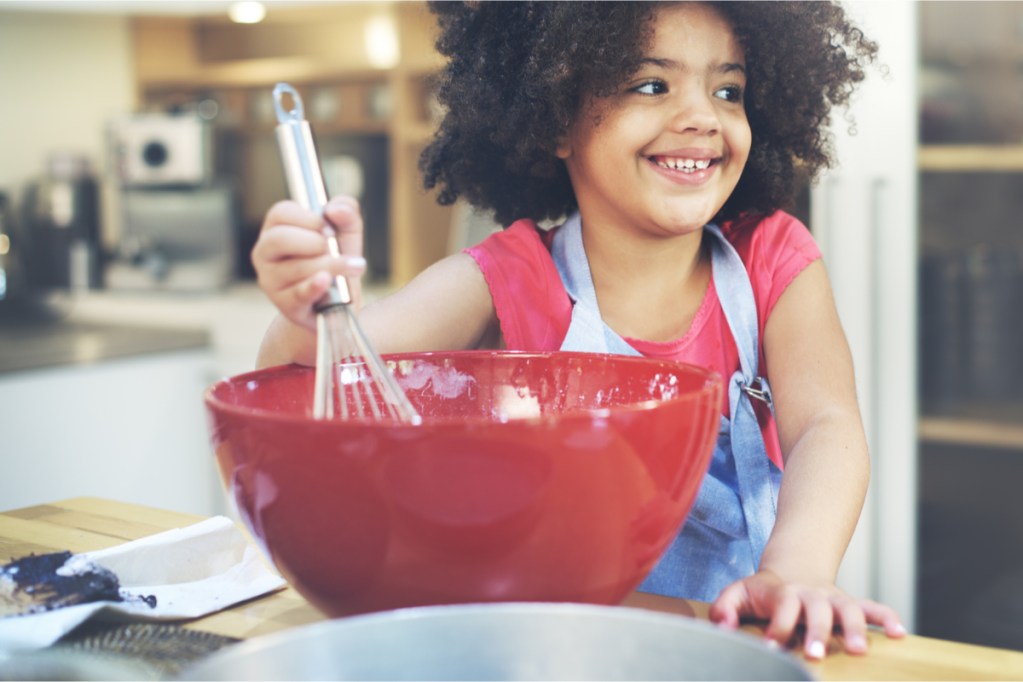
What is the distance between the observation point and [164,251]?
8.79 ft

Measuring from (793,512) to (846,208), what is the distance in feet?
3.61

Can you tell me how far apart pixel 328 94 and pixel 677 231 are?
7.50ft

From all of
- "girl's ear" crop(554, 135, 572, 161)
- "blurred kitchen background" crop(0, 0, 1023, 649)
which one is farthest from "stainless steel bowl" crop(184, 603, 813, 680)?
"blurred kitchen background" crop(0, 0, 1023, 649)

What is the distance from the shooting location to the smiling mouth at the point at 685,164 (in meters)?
0.90

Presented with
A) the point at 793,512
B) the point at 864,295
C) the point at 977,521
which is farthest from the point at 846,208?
the point at 793,512

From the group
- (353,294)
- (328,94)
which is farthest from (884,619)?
(328,94)

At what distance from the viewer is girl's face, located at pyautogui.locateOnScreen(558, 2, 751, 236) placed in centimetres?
89

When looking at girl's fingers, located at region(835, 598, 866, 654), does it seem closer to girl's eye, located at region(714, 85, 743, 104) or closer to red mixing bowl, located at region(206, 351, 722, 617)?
red mixing bowl, located at region(206, 351, 722, 617)

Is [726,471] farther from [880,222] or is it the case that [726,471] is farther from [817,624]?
[880,222]

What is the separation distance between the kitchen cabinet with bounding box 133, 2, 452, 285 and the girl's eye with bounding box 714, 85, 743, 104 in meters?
1.62

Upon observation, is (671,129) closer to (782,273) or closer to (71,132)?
(782,273)

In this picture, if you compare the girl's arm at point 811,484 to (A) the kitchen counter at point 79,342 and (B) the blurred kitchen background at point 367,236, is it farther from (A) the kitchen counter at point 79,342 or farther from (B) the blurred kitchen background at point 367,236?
(A) the kitchen counter at point 79,342

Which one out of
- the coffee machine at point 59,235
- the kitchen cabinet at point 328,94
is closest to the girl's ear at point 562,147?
the kitchen cabinet at point 328,94

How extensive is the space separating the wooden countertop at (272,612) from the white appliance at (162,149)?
1901 millimetres
